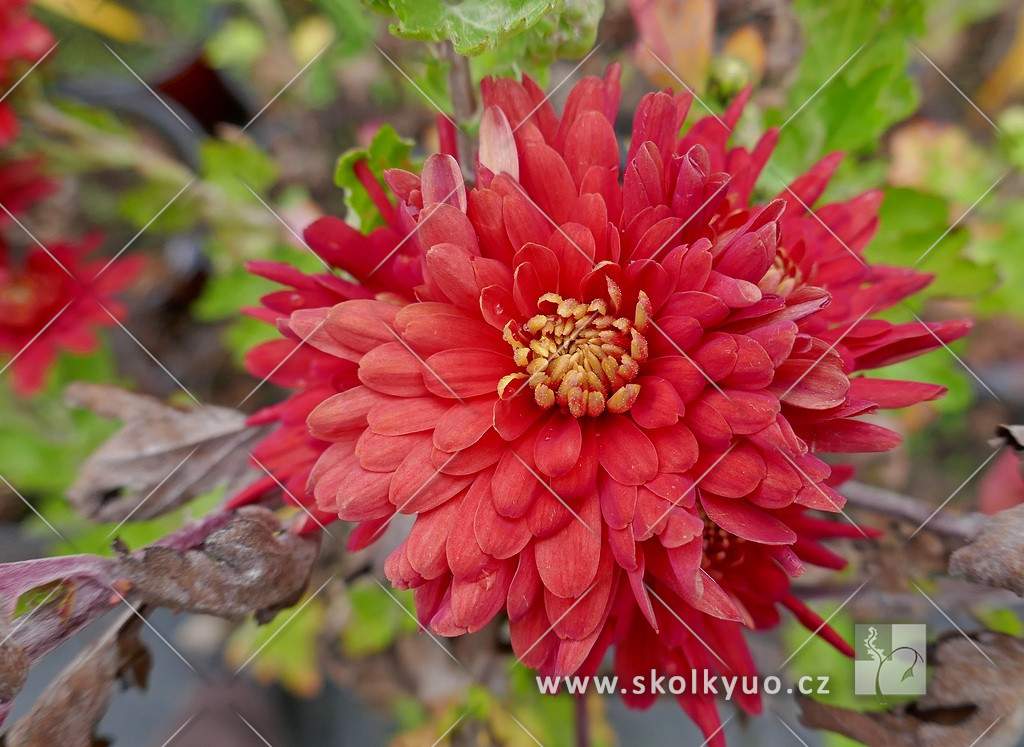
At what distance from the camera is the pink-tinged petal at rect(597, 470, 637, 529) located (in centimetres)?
34

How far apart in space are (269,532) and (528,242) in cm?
22

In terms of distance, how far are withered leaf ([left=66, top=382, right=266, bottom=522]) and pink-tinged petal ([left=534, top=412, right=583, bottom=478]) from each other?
0.24 meters

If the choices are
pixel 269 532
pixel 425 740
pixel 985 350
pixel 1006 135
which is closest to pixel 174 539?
pixel 269 532

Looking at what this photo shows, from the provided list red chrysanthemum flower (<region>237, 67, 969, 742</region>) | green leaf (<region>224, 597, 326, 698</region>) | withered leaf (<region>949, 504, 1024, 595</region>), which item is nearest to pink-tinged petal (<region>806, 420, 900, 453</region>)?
red chrysanthemum flower (<region>237, 67, 969, 742</region>)

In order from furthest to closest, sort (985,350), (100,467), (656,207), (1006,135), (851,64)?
1. (985,350)
2. (1006,135)
3. (851,64)
4. (100,467)
5. (656,207)

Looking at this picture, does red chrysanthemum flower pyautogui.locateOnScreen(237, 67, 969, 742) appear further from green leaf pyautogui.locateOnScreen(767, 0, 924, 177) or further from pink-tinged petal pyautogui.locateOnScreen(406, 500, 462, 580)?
green leaf pyautogui.locateOnScreen(767, 0, 924, 177)

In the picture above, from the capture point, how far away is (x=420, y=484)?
0.35 meters

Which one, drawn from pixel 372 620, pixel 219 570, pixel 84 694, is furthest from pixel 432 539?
pixel 372 620

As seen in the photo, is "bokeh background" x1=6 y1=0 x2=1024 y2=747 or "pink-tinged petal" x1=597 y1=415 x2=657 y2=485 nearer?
"pink-tinged petal" x1=597 y1=415 x2=657 y2=485

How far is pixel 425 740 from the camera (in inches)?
27.7

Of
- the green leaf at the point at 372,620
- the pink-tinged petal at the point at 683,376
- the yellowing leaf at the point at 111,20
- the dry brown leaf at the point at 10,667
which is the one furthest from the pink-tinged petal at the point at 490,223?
the yellowing leaf at the point at 111,20

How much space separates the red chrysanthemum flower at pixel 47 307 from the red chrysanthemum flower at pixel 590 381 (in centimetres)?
53

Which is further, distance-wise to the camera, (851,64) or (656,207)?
(851,64)

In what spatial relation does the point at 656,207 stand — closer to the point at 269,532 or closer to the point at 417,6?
the point at 417,6
